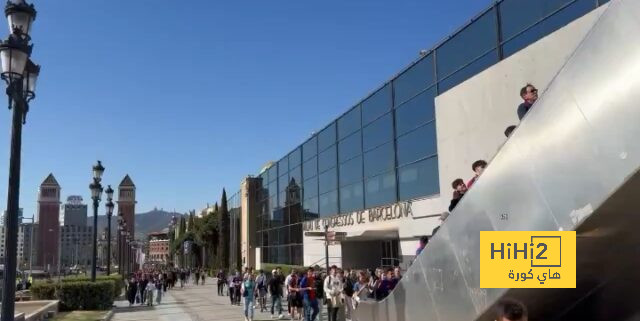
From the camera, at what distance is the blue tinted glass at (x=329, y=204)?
35938 millimetres

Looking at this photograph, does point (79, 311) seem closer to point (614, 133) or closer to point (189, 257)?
point (614, 133)

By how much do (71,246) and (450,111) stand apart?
520 ft

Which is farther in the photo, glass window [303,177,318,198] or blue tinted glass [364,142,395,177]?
glass window [303,177,318,198]

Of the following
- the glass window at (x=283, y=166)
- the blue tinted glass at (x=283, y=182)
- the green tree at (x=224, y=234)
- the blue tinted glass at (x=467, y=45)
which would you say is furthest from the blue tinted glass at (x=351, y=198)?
the green tree at (x=224, y=234)

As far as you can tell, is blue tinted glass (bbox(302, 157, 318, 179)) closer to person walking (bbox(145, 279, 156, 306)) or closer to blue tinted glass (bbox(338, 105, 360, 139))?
blue tinted glass (bbox(338, 105, 360, 139))

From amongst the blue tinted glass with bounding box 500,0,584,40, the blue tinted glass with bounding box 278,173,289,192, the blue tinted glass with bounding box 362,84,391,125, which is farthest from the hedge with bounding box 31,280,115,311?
the blue tinted glass with bounding box 278,173,289,192

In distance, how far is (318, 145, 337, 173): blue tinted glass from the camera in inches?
1439

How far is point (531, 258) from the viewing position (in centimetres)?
504

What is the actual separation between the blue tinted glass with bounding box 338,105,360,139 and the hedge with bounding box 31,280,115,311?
1526 centimetres

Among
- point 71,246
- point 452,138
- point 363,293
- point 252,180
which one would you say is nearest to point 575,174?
point 363,293

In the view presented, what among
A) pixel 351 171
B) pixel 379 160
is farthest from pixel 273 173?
pixel 379 160

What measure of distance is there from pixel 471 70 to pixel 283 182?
3077 cm

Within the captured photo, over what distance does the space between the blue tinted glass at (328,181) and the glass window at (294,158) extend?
6.21 meters

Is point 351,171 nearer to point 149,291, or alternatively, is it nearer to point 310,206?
point 310,206
